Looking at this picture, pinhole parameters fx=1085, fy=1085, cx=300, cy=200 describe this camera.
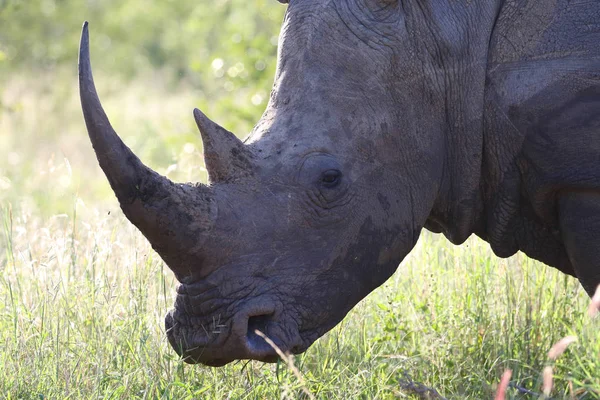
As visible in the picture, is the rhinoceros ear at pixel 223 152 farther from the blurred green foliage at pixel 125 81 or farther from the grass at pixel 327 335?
the blurred green foliage at pixel 125 81

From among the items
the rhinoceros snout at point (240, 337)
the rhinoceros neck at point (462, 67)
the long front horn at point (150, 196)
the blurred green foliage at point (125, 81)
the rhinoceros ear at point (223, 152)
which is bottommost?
the rhinoceros snout at point (240, 337)

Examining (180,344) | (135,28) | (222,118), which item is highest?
(135,28)

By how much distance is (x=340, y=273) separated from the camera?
444cm

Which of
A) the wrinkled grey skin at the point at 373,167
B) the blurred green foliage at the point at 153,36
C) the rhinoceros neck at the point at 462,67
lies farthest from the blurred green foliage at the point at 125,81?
the rhinoceros neck at the point at 462,67

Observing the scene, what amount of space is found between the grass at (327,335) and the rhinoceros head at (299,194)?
0.38 meters

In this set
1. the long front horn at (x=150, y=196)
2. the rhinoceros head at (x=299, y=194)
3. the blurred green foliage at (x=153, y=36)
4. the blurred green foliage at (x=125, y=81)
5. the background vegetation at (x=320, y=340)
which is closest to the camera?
the long front horn at (x=150, y=196)

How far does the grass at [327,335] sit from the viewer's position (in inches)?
188

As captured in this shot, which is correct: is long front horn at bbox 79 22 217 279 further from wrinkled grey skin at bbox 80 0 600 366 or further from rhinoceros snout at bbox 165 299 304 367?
rhinoceros snout at bbox 165 299 304 367

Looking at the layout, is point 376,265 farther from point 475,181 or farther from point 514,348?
point 514,348

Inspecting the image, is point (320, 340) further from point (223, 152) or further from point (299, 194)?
point (223, 152)

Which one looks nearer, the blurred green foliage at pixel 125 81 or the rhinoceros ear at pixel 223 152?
the rhinoceros ear at pixel 223 152

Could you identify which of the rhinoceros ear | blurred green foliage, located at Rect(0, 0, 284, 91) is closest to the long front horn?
the rhinoceros ear

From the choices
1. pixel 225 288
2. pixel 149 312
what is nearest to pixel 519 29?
pixel 225 288

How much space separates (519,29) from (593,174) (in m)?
0.71
